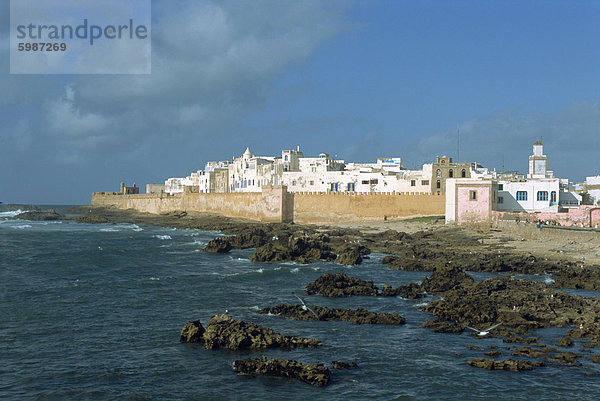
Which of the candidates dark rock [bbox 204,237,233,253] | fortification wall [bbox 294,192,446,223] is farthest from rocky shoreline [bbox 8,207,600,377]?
fortification wall [bbox 294,192,446,223]

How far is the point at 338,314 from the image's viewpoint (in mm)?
20516

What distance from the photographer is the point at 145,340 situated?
17.9 metres

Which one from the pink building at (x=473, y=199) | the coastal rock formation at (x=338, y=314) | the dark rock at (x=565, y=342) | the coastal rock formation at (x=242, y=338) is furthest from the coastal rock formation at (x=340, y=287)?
the pink building at (x=473, y=199)

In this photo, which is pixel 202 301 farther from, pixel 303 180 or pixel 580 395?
pixel 303 180

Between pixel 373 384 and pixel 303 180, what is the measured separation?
204 feet

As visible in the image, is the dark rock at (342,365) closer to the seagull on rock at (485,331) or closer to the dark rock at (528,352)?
the dark rock at (528,352)

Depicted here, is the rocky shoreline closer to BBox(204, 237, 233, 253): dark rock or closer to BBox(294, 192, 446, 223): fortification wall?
BBox(204, 237, 233, 253): dark rock

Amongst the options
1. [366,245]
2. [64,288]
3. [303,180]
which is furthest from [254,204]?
[64,288]

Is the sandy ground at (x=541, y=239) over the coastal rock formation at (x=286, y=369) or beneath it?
over

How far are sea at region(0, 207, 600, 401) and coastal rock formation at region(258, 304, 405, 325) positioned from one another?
434 millimetres

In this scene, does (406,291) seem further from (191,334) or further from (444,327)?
(191,334)

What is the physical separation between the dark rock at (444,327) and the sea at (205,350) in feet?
1.15

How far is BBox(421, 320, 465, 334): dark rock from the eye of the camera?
18.5 m

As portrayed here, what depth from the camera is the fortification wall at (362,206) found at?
62938mm
